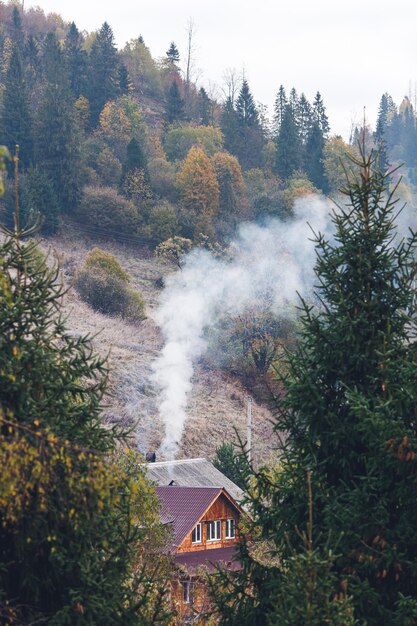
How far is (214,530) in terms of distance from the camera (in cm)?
3622

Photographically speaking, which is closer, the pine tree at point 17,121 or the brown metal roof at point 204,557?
the brown metal roof at point 204,557

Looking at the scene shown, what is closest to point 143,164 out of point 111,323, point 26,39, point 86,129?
point 86,129

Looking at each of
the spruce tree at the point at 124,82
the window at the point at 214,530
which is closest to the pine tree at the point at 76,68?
the spruce tree at the point at 124,82

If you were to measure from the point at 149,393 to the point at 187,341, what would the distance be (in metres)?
8.49

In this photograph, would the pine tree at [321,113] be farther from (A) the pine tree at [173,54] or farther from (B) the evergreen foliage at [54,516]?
(B) the evergreen foliage at [54,516]

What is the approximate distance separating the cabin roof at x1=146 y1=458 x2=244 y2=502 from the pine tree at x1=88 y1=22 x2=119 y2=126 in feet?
174

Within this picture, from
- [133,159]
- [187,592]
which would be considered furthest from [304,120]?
[187,592]

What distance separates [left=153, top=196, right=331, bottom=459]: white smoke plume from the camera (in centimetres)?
5522

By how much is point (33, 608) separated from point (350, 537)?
3.38 meters

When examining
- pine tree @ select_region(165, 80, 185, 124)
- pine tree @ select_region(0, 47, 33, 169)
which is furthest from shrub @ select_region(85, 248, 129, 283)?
pine tree @ select_region(165, 80, 185, 124)

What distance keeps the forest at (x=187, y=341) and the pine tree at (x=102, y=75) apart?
0.20m

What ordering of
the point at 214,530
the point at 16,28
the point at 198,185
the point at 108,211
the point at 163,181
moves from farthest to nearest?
the point at 16,28 → the point at 163,181 → the point at 198,185 → the point at 108,211 → the point at 214,530

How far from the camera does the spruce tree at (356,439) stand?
10.9m

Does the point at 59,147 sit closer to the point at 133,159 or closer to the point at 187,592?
the point at 133,159
